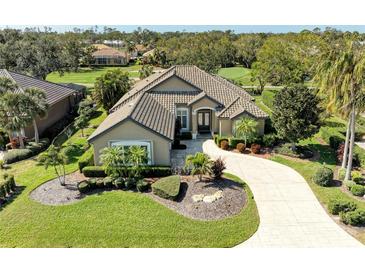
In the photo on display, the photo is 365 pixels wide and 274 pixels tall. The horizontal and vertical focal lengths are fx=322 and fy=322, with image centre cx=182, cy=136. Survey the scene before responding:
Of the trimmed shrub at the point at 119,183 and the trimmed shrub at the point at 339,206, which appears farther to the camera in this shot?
the trimmed shrub at the point at 119,183

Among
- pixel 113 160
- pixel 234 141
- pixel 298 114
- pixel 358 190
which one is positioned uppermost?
pixel 298 114

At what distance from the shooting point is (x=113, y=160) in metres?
23.6

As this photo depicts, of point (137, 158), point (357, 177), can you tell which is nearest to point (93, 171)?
point (137, 158)

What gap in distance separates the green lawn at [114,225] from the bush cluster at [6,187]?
904 millimetres

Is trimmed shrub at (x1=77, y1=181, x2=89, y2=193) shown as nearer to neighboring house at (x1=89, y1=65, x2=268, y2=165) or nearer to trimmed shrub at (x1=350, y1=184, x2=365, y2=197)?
neighboring house at (x1=89, y1=65, x2=268, y2=165)

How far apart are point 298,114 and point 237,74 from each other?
192ft

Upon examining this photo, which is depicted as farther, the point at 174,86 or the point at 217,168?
the point at 174,86

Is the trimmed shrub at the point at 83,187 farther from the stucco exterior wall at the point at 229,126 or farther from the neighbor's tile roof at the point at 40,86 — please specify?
the neighbor's tile roof at the point at 40,86

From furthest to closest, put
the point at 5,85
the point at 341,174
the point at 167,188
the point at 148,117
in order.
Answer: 1. the point at 5,85
2. the point at 148,117
3. the point at 341,174
4. the point at 167,188

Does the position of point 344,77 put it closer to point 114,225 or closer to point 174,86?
point 114,225

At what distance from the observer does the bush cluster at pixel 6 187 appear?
21844 millimetres

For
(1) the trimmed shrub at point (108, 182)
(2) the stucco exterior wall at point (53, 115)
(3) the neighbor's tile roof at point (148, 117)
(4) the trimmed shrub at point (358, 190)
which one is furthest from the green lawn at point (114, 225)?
(2) the stucco exterior wall at point (53, 115)

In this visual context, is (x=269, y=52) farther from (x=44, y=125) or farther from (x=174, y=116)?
(x=44, y=125)

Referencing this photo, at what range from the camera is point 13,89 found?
33.4m
